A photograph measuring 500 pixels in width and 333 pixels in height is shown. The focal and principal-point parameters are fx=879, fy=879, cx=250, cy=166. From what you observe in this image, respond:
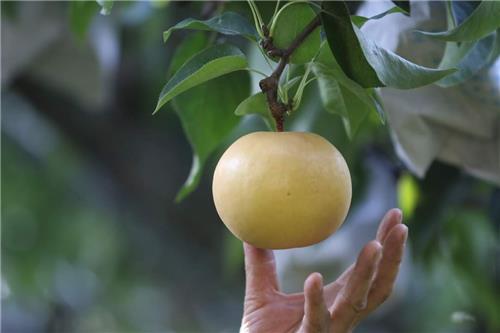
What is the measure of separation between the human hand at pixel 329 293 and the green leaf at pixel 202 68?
0.14 metres

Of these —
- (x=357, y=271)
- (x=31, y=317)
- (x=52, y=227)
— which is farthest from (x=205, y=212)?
(x=31, y=317)

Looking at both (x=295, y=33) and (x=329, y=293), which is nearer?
(x=295, y=33)

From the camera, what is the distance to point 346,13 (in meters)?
0.52

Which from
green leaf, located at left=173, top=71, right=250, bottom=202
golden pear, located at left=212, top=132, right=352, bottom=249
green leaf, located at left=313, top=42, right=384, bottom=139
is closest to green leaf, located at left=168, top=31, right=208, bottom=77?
green leaf, located at left=173, top=71, right=250, bottom=202

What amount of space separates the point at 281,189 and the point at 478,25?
0.58 ft

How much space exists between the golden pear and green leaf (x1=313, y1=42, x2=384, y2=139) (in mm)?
51

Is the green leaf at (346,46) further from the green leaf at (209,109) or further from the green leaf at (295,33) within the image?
the green leaf at (209,109)

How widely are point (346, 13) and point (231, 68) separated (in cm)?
8

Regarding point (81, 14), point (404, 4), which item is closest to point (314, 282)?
point (404, 4)

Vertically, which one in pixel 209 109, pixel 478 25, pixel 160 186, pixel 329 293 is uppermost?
pixel 478 25

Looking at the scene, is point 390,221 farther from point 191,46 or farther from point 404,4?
point 191,46

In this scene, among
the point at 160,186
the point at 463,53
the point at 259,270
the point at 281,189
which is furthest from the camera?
the point at 160,186

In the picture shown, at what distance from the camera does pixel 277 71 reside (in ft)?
1.72

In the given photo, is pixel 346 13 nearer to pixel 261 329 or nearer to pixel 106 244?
pixel 261 329
